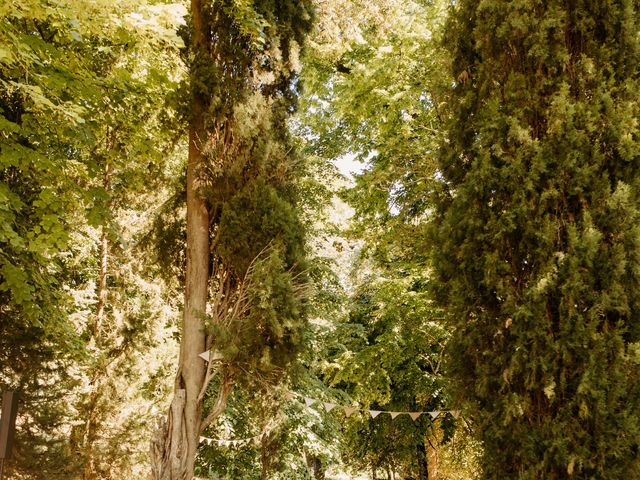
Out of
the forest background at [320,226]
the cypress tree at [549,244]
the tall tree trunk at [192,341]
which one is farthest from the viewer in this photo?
the tall tree trunk at [192,341]

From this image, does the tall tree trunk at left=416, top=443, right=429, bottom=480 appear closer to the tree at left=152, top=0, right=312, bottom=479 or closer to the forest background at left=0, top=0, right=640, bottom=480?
the forest background at left=0, top=0, right=640, bottom=480

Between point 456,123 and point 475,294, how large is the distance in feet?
5.38

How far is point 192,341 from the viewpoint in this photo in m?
5.67

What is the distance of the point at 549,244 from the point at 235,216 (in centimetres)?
321

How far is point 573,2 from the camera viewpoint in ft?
14.2

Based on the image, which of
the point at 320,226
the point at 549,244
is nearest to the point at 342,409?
the point at 320,226

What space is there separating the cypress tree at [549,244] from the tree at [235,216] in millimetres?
1781

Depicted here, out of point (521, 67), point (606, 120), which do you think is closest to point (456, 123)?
point (521, 67)

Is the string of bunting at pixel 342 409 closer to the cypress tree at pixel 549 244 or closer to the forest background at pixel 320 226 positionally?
the forest background at pixel 320 226

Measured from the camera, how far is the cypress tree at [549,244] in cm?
357

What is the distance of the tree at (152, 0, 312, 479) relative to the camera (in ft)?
17.5

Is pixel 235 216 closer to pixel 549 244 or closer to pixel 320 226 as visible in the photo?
pixel 549 244

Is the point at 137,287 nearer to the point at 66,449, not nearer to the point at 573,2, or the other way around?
the point at 66,449

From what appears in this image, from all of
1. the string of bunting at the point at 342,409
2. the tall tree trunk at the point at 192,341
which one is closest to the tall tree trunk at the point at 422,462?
the string of bunting at the point at 342,409
